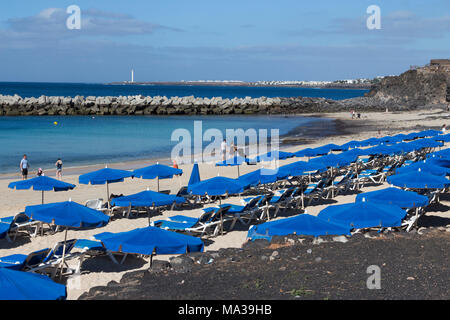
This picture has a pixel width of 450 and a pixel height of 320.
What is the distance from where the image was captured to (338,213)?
9117 millimetres

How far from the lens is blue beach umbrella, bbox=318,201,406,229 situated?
29.1 ft

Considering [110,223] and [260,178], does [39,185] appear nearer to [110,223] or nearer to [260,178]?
[110,223]

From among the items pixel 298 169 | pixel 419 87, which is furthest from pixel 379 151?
pixel 419 87

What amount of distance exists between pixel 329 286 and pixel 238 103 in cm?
6166

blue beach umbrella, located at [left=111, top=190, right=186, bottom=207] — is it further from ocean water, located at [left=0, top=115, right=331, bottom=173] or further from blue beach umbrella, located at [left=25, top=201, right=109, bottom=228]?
ocean water, located at [left=0, top=115, right=331, bottom=173]

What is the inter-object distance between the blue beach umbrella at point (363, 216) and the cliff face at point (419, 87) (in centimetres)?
6647

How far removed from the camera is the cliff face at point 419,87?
2844 inches

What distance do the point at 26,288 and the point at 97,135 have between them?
36847mm

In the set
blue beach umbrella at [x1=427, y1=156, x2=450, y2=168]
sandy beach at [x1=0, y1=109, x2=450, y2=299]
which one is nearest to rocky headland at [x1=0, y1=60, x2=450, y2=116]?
sandy beach at [x1=0, y1=109, x2=450, y2=299]

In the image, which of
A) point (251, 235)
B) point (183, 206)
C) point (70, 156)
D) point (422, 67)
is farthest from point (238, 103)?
point (251, 235)

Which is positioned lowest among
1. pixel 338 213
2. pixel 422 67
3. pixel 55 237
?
pixel 55 237

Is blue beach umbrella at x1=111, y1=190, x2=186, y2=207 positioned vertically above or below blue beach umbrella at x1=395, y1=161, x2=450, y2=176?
below

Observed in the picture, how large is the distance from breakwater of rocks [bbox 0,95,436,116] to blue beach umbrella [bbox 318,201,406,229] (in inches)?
2183

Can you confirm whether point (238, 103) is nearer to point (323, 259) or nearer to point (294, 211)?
point (294, 211)
